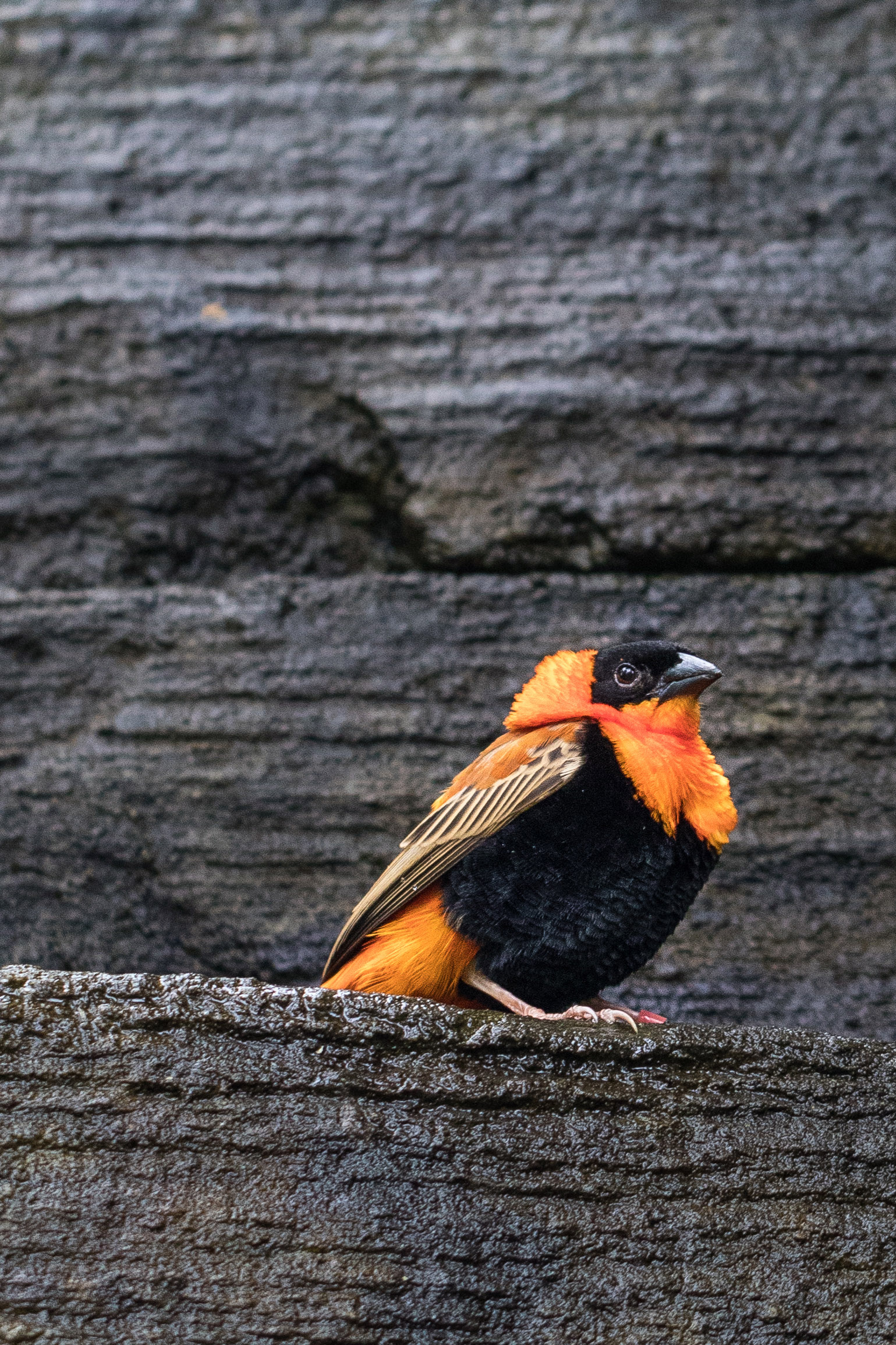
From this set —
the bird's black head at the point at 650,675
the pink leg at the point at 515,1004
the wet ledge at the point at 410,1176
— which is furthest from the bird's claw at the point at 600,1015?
the bird's black head at the point at 650,675

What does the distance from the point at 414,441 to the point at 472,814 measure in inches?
71.4

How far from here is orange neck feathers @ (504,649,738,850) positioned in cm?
263

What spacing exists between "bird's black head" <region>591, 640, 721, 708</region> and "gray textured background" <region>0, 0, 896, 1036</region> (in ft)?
3.44

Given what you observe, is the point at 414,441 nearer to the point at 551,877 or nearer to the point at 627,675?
the point at 627,675

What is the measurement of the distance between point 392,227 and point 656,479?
128cm

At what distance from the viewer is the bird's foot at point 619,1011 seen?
2.65 m

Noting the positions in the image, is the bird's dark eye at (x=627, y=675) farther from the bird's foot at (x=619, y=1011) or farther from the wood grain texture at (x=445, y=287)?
the wood grain texture at (x=445, y=287)

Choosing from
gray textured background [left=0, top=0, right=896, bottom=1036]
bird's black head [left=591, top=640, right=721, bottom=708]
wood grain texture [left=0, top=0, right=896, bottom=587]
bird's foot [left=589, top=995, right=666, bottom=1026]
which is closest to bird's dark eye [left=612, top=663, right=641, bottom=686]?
bird's black head [left=591, top=640, right=721, bottom=708]

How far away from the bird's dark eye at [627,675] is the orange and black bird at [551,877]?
0.41 feet

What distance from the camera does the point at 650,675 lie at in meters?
2.88

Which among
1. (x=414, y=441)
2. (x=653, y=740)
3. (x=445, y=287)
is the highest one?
(x=445, y=287)

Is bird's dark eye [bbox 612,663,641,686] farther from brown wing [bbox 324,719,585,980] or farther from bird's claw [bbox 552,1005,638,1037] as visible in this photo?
bird's claw [bbox 552,1005,638,1037]

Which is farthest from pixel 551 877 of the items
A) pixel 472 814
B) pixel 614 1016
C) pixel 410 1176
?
pixel 410 1176

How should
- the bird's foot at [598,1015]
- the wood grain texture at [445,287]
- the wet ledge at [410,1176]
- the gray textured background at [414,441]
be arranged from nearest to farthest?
the wet ledge at [410,1176]
the bird's foot at [598,1015]
the gray textured background at [414,441]
the wood grain texture at [445,287]
